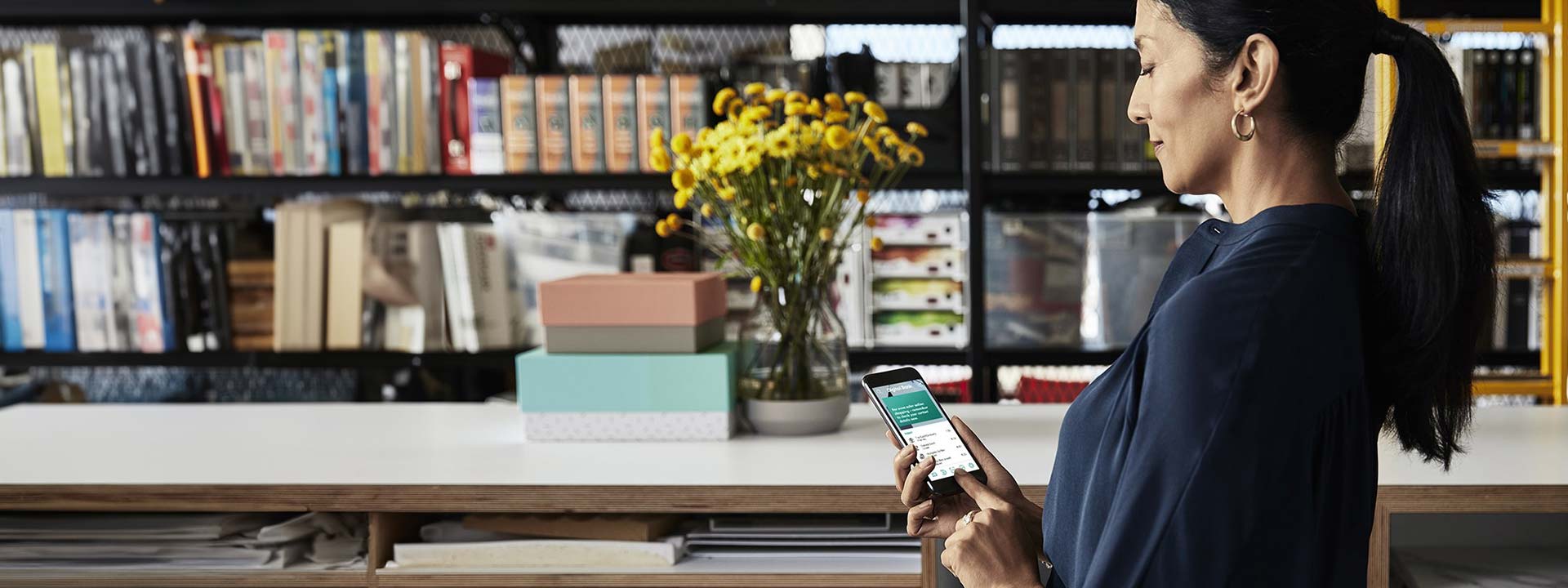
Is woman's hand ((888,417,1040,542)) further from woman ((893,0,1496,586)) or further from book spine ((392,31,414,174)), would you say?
book spine ((392,31,414,174))

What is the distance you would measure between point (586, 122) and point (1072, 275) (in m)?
1.04

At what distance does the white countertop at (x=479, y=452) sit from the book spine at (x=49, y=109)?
0.90m

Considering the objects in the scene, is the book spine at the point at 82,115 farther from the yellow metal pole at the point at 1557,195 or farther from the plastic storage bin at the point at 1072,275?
the yellow metal pole at the point at 1557,195

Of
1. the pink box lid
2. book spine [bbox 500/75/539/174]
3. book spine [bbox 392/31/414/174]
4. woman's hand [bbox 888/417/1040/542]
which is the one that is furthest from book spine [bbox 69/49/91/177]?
woman's hand [bbox 888/417/1040/542]

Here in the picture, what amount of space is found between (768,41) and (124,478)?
179 centimetres

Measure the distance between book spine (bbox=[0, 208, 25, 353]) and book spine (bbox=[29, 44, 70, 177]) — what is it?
14cm

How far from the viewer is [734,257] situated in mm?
1598

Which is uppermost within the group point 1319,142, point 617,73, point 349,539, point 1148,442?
point 617,73

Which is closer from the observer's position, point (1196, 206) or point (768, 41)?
point (1196, 206)

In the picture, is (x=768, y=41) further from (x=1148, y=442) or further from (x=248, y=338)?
(x=1148, y=442)

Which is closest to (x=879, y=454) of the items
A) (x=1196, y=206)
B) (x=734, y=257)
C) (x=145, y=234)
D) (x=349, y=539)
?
(x=734, y=257)

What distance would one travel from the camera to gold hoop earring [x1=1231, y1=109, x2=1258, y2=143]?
745mm

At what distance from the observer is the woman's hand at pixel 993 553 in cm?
83

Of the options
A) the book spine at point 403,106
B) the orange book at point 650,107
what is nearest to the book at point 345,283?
the book spine at point 403,106
